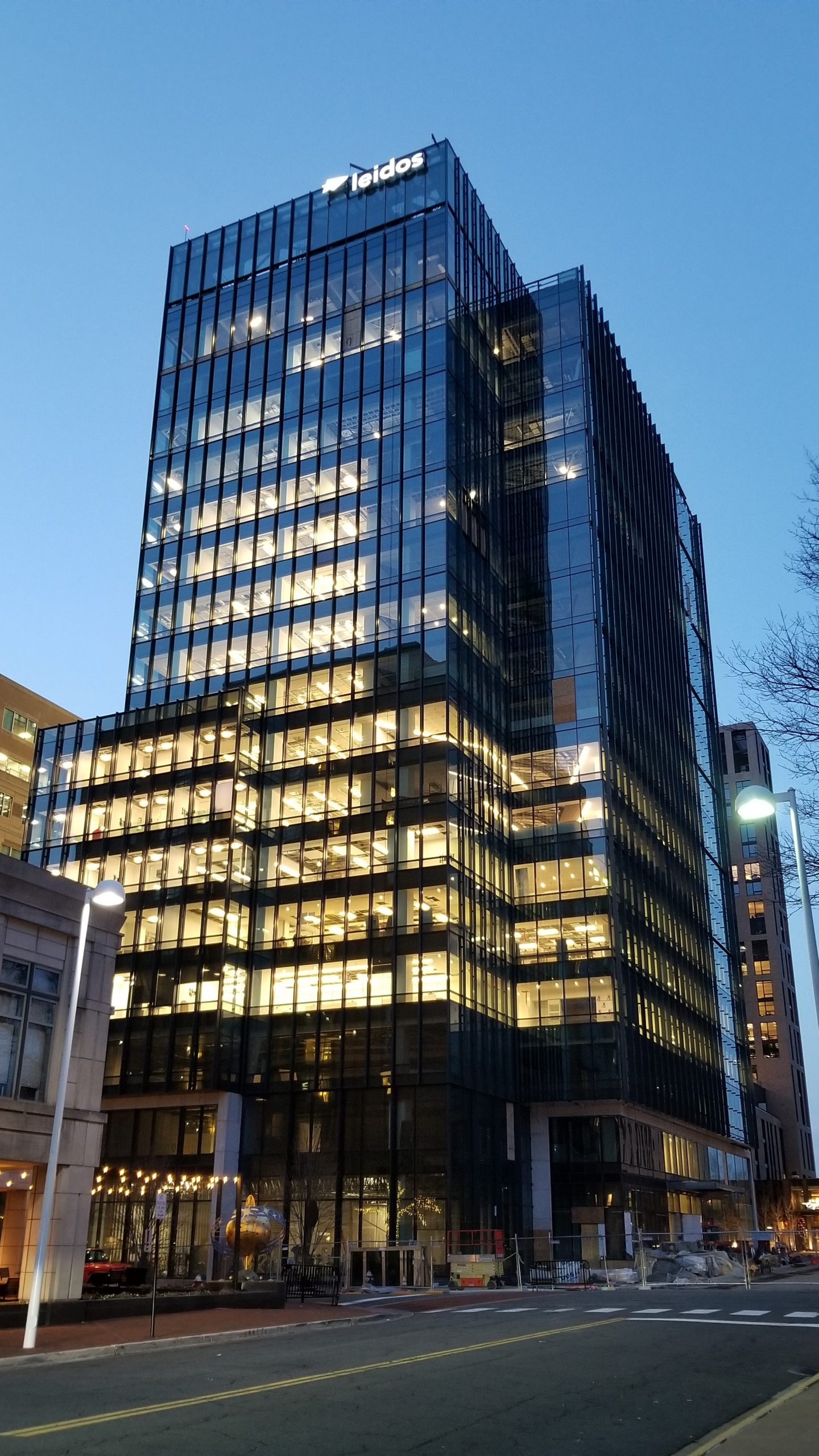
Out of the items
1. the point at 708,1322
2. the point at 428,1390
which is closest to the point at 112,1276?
the point at 708,1322

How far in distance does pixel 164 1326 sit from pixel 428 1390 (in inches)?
524

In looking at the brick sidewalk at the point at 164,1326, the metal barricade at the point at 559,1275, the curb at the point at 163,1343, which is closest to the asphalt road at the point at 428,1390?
the curb at the point at 163,1343

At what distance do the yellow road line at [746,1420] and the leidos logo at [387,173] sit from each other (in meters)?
76.9

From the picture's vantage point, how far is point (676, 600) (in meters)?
98.0

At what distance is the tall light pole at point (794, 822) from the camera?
1772 centimetres

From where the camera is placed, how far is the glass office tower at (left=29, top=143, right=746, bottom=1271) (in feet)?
191

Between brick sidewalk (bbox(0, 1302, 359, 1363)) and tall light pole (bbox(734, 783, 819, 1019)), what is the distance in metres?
15.0

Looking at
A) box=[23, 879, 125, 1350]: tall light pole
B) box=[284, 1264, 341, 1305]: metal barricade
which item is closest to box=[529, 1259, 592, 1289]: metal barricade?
box=[284, 1264, 341, 1305]: metal barricade

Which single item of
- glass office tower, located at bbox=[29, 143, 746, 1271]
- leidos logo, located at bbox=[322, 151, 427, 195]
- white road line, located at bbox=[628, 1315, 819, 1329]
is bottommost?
white road line, located at bbox=[628, 1315, 819, 1329]

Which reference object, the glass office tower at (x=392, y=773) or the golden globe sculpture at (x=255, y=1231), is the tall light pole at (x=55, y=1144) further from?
the glass office tower at (x=392, y=773)

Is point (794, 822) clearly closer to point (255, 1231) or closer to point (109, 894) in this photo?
point (109, 894)

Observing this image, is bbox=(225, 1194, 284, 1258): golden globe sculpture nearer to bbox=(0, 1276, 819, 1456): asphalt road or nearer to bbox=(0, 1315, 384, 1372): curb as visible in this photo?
bbox=(0, 1315, 384, 1372): curb

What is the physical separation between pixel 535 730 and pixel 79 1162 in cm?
4546

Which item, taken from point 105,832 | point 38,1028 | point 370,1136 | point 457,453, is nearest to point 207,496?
point 457,453
